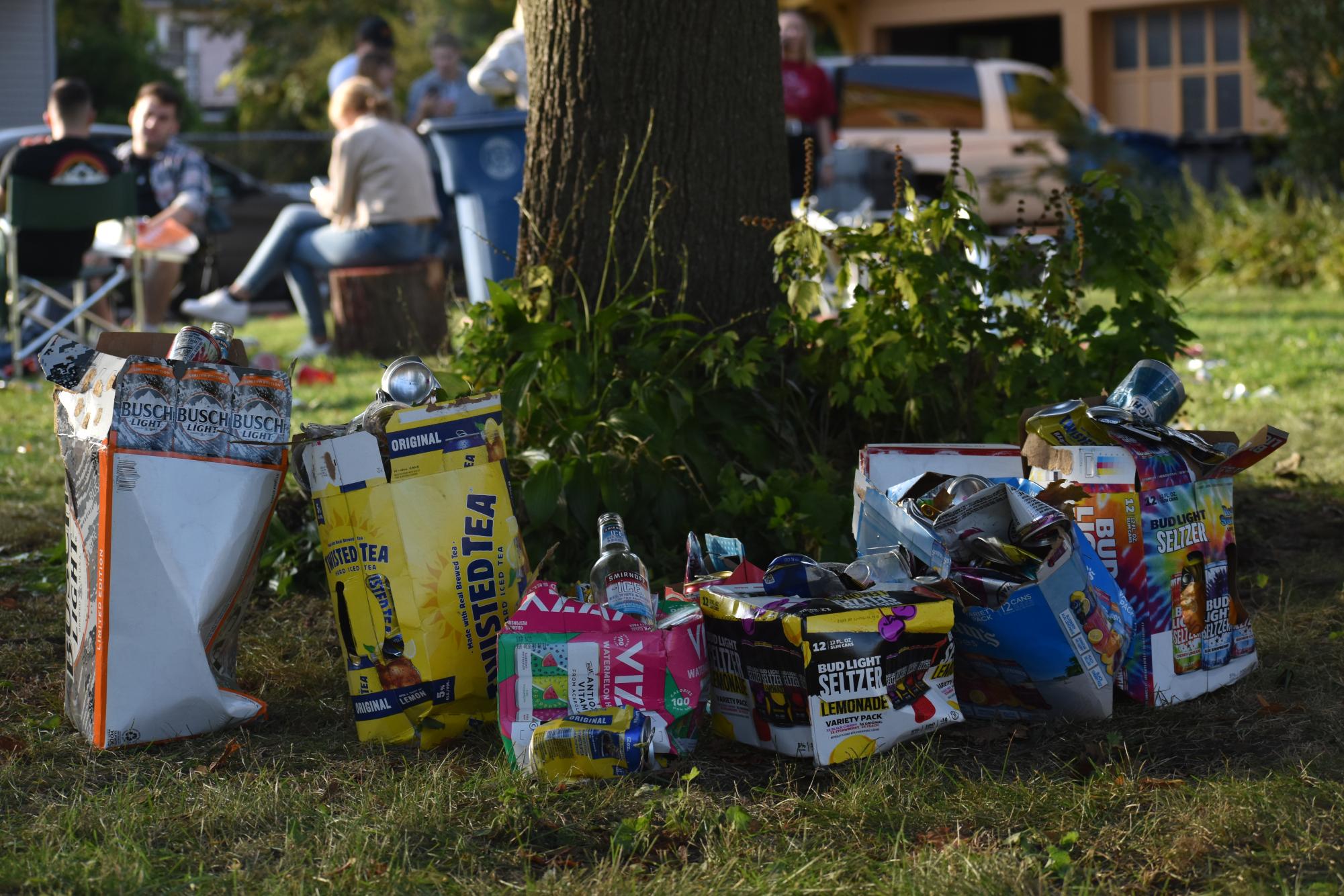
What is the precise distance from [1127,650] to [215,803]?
1.69 m

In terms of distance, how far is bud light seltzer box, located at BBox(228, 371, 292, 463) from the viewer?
2.67 meters

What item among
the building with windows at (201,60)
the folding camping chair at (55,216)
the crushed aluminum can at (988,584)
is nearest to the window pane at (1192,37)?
the folding camping chair at (55,216)

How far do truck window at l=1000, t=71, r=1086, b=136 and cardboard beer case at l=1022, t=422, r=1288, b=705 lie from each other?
1167 cm

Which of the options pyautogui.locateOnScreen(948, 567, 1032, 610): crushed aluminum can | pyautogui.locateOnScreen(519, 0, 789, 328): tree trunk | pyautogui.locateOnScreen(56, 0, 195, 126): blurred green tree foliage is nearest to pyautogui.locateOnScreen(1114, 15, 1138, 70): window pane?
pyautogui.locateOnScreen(56, 0, 195, 126): blurred green tree foliage

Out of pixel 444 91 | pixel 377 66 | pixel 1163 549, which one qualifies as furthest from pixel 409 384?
pixel 444 91

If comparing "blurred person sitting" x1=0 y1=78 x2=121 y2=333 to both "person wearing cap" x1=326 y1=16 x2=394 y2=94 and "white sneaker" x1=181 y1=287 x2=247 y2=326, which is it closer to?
"white sneaker" x1=181 y1=287 x2=247 y2=326

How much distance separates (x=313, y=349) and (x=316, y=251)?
622 mm

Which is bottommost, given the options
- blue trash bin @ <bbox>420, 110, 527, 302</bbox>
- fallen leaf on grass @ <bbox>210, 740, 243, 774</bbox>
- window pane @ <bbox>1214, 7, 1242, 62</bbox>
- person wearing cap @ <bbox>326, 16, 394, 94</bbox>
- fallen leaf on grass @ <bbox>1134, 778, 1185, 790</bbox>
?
fallen leaf on grass @ <bbox>1134, 778, 1185, 790</bbox>

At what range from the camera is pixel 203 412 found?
2633mm

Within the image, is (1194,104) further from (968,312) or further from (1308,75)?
(968,312)

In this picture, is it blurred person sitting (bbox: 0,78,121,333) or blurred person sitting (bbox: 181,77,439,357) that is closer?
blurred person sitting (bbox: 0,78,121,333)

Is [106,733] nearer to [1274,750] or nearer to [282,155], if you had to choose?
[1274,750]

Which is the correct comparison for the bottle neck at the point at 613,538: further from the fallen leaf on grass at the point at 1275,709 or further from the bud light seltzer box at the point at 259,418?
the fallen leaf on grass at the point at 1275,709

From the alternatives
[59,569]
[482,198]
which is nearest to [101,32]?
[482,198]
